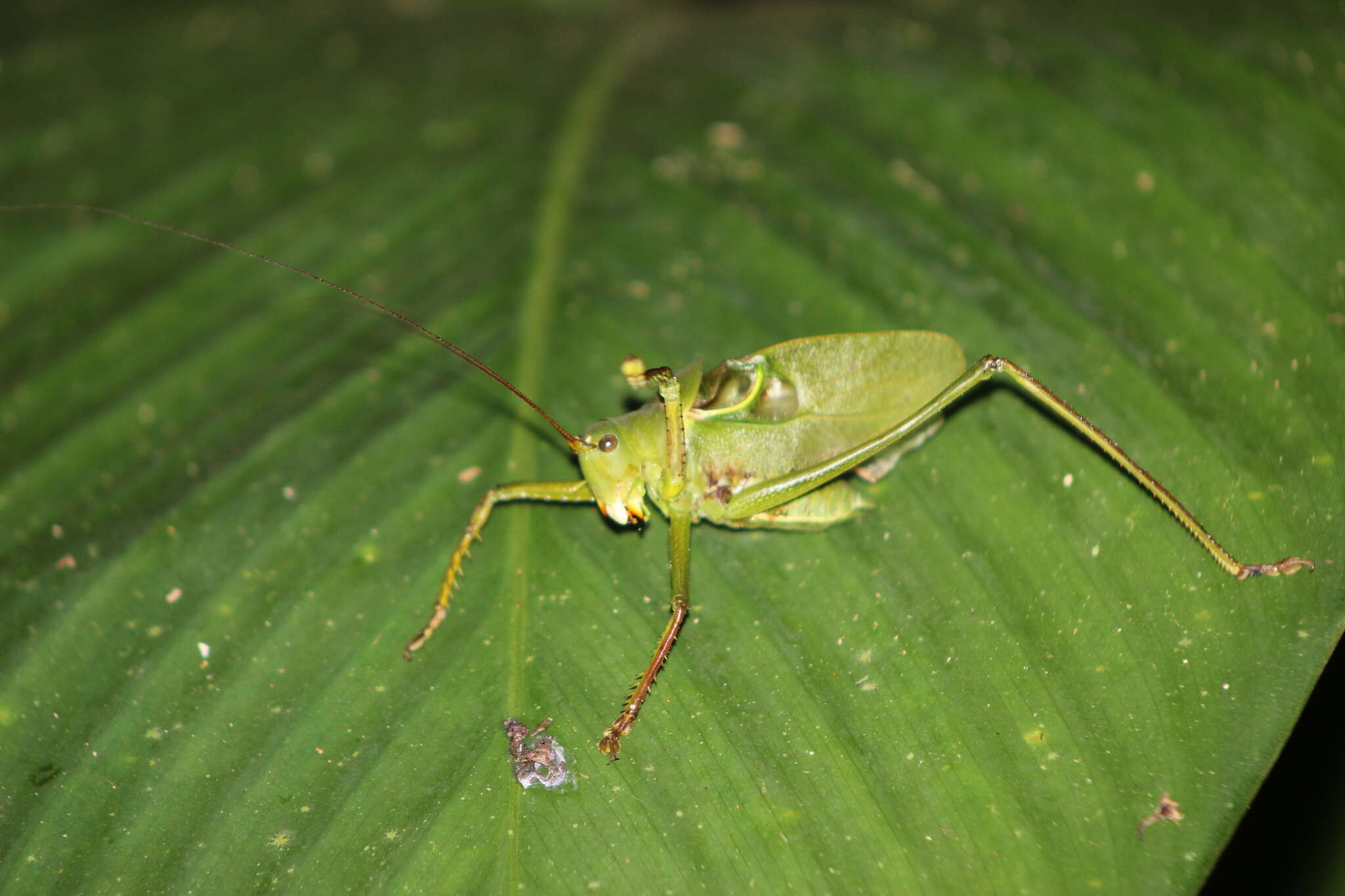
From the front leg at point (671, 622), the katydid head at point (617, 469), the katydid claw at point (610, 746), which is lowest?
the katydid claw at point (610, 746)

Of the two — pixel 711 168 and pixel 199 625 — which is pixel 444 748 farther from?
pixel 711 168

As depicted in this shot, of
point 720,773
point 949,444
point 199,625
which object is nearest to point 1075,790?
point 720,773

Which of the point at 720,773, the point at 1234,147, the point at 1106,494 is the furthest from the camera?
the point at 1234,147

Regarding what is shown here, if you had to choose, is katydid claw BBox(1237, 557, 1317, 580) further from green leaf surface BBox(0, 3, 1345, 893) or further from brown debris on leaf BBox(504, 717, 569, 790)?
brown debris on leaf BBox(504, 717, 569, 790)

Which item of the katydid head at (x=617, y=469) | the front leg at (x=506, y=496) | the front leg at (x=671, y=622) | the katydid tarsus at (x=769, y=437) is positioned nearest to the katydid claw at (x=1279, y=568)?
the katydid tarsus at (x=769, y=437)

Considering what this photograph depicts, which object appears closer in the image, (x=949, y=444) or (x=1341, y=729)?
(x=1341, y=729)

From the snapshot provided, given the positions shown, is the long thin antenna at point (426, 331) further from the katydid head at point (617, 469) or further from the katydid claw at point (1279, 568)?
the katydid claw at point (1279, 568)

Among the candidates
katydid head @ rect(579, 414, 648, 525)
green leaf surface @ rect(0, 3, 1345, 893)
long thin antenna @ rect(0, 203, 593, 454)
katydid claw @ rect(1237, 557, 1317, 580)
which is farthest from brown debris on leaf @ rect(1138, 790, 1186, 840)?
long thin antenna @ rect(0, 203, 593, 454)
